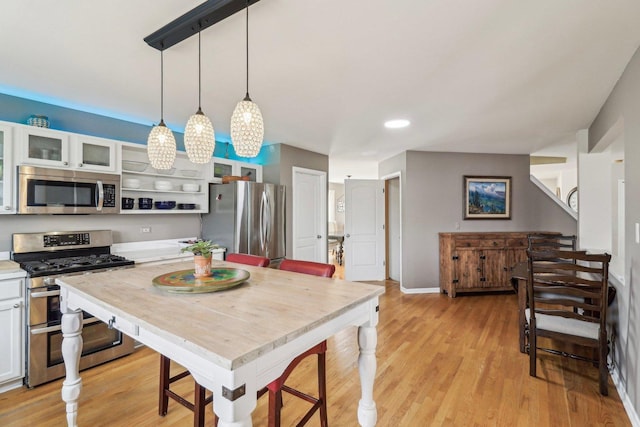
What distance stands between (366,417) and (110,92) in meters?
3.01

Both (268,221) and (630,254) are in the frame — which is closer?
(630,254)

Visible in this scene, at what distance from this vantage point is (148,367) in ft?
8.41

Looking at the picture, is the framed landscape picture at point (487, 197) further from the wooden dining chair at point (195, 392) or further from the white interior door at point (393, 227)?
the wooden dining chair at point (195, 392)

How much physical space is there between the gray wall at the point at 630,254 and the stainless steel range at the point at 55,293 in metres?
3.71

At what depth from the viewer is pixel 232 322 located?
1.12 m

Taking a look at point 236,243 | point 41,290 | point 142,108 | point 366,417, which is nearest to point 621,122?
point 366,417

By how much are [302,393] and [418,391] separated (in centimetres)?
92

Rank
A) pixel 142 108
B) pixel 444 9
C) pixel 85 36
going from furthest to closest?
pixel 142 108, pixel 85 36, pixel 444 9

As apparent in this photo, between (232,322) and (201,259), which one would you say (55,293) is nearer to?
(201,259)

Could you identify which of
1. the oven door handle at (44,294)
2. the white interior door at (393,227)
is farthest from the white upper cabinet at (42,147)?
the white interior door at (393,227)

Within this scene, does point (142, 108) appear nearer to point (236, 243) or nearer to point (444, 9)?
point (236, 243)

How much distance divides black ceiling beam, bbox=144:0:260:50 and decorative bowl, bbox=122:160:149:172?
1.73 meters

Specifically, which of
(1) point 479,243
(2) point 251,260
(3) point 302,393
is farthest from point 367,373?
(1) point 479,243

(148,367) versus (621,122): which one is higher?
(621,122)
